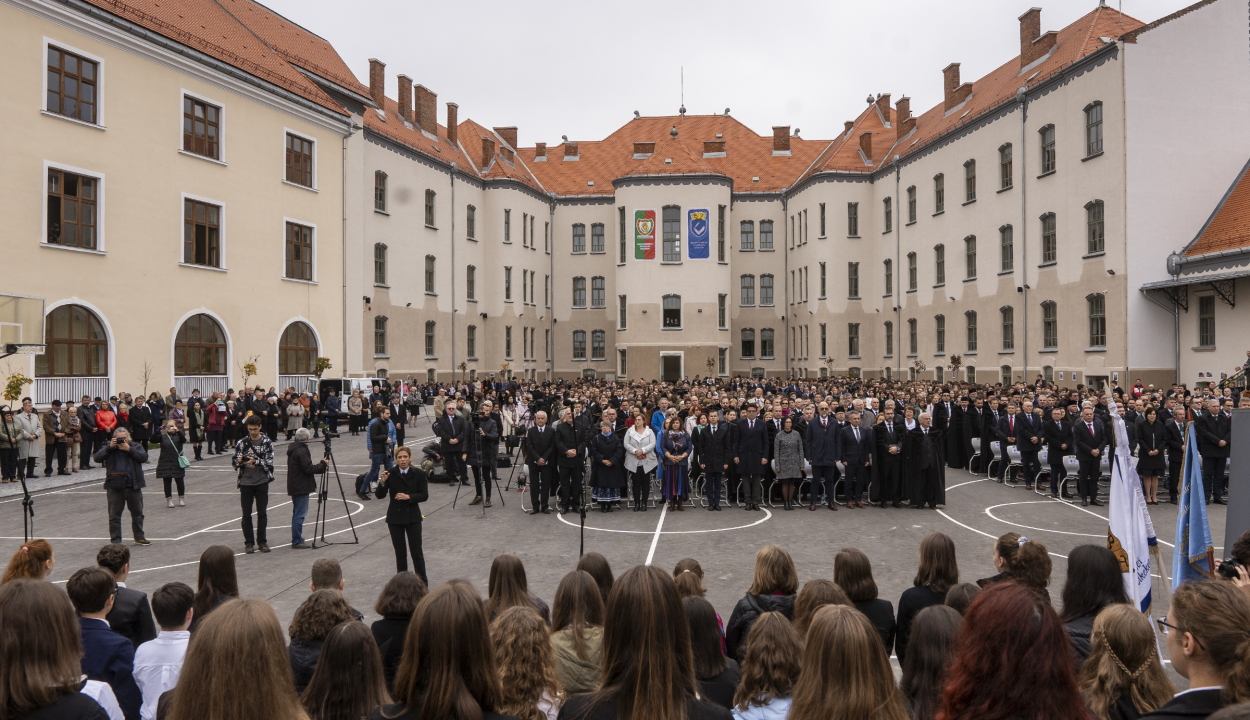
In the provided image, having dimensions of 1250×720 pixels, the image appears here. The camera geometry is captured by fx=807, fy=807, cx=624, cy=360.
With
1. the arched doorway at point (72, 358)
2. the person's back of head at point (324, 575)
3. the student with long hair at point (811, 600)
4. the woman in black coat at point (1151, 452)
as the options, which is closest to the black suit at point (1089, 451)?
the woman in black coat at point (1151, 452)

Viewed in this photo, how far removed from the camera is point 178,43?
28.8 m

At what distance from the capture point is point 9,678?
3.02m

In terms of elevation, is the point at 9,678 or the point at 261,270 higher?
the point at 261,270

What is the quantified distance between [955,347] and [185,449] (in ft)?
111

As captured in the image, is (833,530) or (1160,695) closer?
(1160,695)

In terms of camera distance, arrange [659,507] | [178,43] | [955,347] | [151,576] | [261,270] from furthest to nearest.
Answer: [955,347]
[261,270]
[178,43]
[659,507]
[151,576]

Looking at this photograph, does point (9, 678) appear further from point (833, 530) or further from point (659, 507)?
point (659, 507)

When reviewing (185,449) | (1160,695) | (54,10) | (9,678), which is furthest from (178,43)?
(1160,695)

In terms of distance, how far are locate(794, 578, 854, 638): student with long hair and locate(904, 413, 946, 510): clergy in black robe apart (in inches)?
Answer: 454

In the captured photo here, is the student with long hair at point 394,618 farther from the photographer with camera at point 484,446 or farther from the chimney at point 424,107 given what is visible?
the chimney at point 424,107

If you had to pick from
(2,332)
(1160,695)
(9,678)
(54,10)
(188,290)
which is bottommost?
(1160,695)

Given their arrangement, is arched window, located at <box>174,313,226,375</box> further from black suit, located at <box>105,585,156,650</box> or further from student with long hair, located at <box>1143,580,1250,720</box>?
student with long hair, located at <box>1143,580,1250,720</box>

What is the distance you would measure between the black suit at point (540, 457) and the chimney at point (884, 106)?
49505mm

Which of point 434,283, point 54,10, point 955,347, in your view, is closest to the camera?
point 54,10
